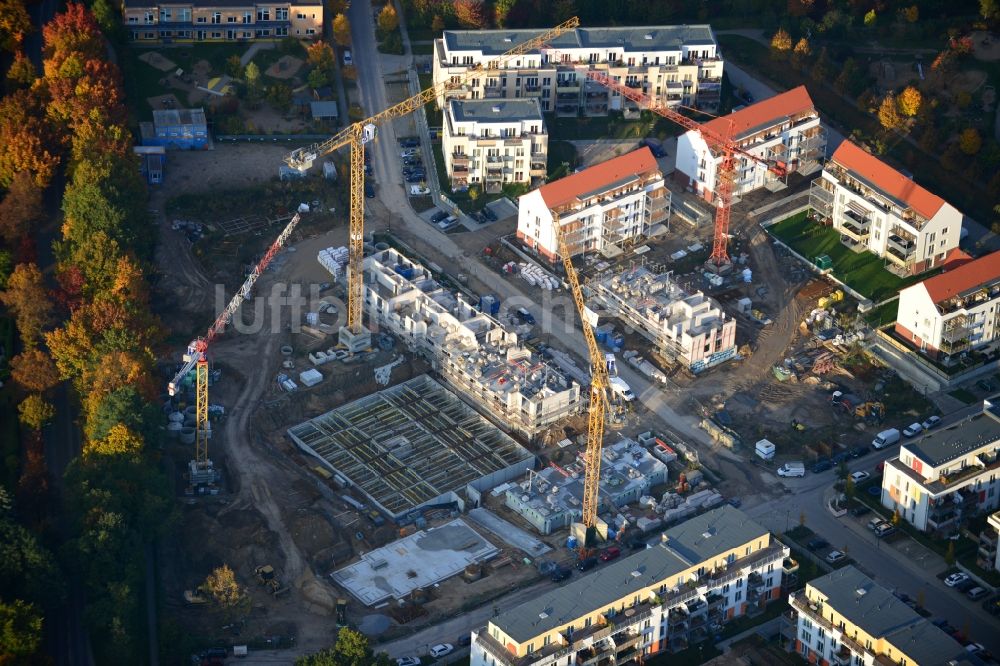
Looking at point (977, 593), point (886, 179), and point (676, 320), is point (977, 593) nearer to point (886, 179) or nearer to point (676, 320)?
point (676, 320)

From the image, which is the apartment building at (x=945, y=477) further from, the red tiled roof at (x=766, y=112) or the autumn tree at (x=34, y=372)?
the autumn tree at (x=34, y=372)

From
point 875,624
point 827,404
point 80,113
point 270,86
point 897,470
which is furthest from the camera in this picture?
point 270,86

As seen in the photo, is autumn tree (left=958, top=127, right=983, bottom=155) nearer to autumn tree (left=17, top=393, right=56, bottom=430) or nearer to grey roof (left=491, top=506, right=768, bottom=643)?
grey roof (left=491, top=506, right=768, bottom=643)

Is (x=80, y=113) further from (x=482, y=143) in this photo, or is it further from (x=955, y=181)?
(x=955, y=181)

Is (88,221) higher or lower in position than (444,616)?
higher

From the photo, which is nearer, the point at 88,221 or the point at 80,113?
the point at 88,221

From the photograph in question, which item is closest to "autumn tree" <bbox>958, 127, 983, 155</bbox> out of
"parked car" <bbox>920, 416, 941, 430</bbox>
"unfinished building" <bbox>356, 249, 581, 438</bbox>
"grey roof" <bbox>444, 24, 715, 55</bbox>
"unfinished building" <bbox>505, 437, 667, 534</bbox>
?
"grey roof" <bbox>444, 24, 715, 55</bbox>

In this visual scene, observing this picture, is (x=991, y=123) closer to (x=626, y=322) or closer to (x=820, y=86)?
(x=820, y=86)

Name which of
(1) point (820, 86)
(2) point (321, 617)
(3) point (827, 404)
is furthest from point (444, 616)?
(1) point (820, 86)

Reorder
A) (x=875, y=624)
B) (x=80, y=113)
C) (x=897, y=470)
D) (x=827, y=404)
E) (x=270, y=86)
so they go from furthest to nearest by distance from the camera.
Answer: (x=270, y=86)
(x=80, y=113)
(x=827, y=404)
(x=897, y=470)
(x=875, y=624)
